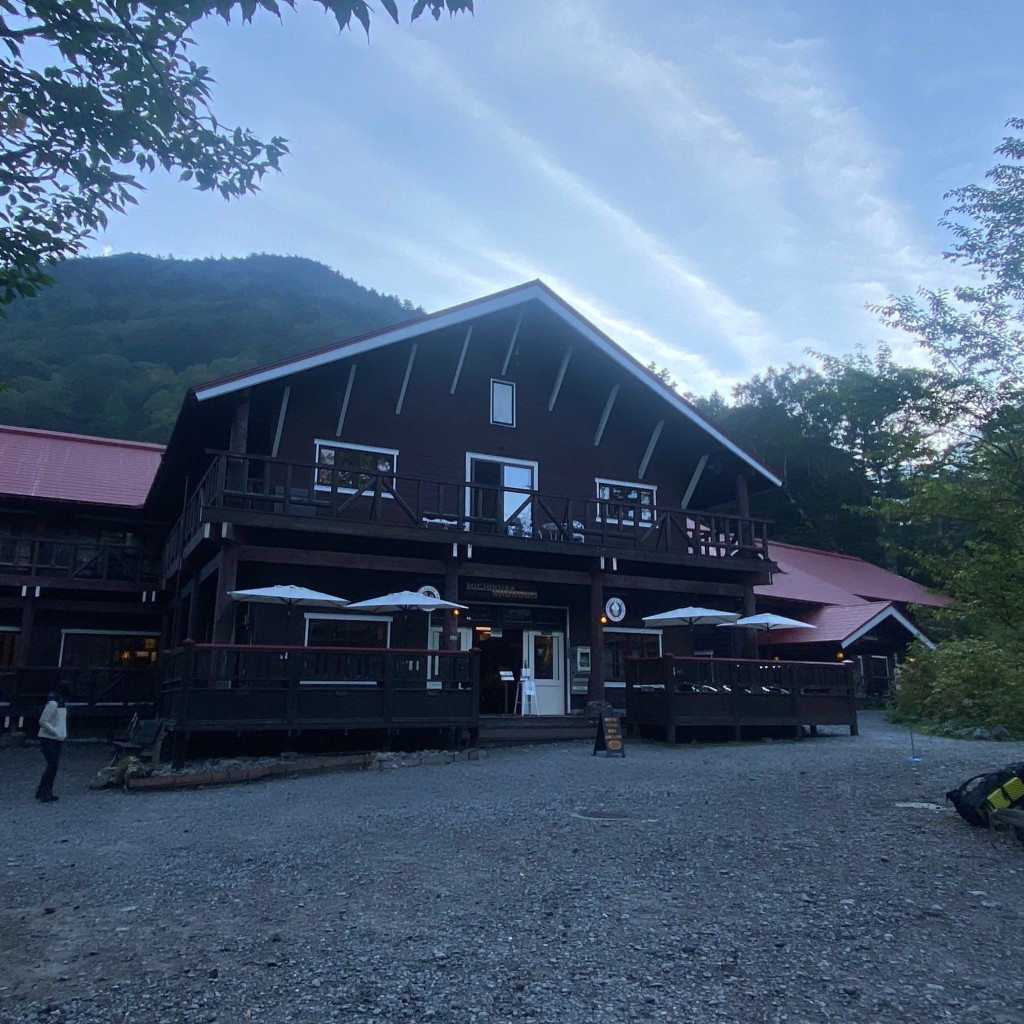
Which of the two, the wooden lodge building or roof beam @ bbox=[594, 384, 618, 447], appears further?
roof beam @ bbox=[594, 384, 618, 447]

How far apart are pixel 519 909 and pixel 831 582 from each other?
3208 centimetres

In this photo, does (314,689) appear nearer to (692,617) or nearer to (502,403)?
(692,617)

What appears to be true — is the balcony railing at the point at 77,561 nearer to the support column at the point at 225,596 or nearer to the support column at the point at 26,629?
the support column at the point at 26,629

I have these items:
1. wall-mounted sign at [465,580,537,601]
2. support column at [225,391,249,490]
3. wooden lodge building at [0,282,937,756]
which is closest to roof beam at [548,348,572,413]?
wooden lodge building at [0,282,937,756]

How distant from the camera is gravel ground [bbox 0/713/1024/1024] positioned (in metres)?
4.12

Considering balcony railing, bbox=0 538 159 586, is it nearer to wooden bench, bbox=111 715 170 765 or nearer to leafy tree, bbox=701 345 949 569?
wooden bench, bbox=111 715 170 765

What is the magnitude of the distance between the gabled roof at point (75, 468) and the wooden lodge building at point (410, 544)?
18cm

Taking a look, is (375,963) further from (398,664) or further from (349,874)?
(398,664)

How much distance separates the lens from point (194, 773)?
11805mm

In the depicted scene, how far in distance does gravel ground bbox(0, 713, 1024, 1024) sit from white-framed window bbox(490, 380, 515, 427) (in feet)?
38.0

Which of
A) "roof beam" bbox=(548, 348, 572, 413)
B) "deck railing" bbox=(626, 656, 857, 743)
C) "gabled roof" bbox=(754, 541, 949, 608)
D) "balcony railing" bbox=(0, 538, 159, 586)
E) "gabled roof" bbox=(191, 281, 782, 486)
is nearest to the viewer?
"deck railing" bbox=(626, 656, 857, 743)

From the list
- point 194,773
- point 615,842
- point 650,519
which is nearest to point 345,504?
point 194,773

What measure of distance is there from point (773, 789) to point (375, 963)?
258 inches

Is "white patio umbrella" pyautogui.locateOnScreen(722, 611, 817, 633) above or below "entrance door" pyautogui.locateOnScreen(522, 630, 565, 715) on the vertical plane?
above
